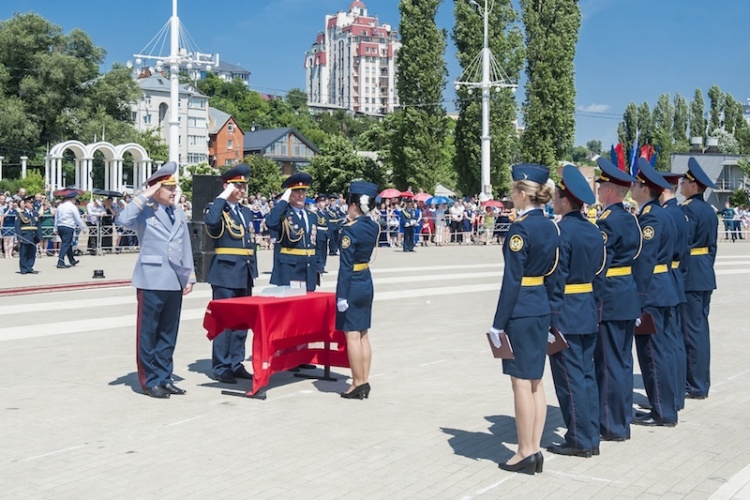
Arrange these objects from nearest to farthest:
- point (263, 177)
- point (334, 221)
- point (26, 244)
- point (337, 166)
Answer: point (26, 244) < point (334, 221) < point (337, 166) < point (263, 177)

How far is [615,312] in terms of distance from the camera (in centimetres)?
708

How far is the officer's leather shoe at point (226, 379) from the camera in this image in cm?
904

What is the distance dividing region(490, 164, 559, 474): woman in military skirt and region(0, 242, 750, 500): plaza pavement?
14.2 inches

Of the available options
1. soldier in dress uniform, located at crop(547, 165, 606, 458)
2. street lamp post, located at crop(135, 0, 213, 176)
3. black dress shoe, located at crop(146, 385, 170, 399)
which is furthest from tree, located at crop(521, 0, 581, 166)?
soldier in dress uniform, located at crop(547, 165, 606, 458)

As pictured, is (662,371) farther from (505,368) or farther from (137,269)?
(137,269)

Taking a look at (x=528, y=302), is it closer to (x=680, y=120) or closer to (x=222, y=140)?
(x=680, y=120)

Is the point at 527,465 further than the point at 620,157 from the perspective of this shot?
No

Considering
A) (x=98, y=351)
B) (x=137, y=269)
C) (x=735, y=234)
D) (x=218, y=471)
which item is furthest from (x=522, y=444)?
(x=735, y=234)

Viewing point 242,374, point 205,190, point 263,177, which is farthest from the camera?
point 263,177

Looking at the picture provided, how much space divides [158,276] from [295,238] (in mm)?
1887

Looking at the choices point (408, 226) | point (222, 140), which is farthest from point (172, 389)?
point (222, 140)

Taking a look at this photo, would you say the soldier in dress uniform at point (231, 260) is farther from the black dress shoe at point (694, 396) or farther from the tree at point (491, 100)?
the tree at point (491, 100)

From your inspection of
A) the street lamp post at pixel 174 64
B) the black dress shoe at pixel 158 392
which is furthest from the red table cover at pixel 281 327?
the street lamp post at pixel 174 64

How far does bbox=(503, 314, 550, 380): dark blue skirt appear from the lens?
19.9 ft
